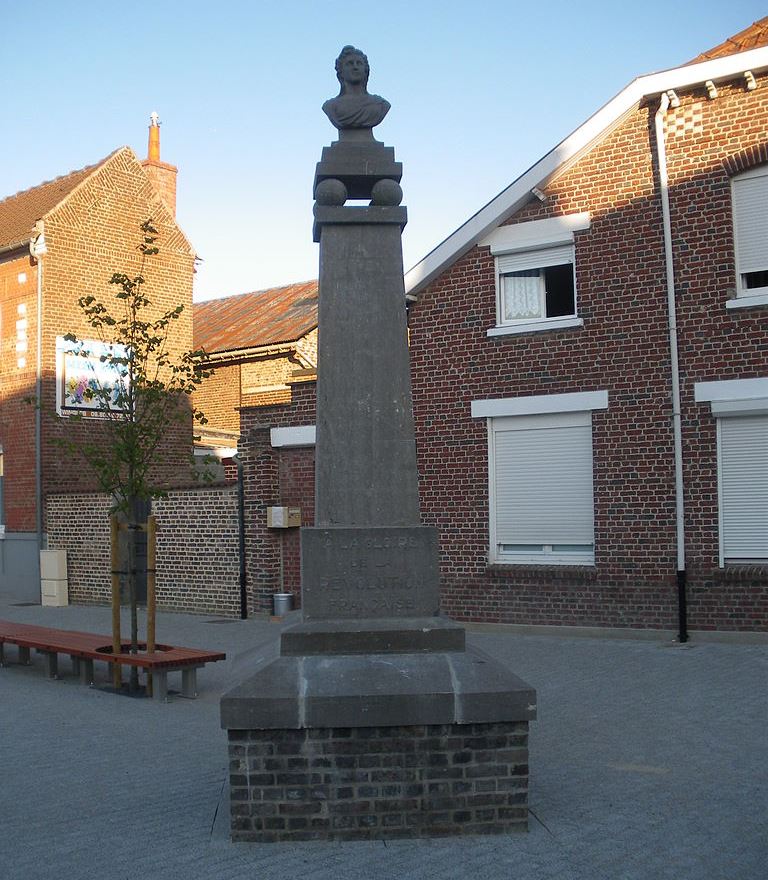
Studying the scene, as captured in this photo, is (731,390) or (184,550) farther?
(184,550)

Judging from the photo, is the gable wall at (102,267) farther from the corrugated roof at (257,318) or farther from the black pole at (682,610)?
the black pole at (682,610)

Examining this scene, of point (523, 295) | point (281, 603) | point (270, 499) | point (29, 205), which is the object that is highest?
point (29, 205)

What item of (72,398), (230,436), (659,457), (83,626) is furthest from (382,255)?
(230,436)

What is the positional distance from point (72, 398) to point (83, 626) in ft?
18.7

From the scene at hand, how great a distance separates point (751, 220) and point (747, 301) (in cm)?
102

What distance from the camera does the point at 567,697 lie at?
9602mm

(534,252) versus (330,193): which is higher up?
(534,252)

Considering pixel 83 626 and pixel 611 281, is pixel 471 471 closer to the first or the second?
pixel 611 281

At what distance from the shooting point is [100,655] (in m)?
10.6

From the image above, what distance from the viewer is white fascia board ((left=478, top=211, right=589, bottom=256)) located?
1402 cm

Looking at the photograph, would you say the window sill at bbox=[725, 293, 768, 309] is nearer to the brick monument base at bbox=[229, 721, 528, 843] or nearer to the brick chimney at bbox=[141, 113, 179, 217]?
the brick monument base at bbox=[229, 721, 528, 843]

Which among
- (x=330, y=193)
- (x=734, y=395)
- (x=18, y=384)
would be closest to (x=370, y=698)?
(x=330, y=193)

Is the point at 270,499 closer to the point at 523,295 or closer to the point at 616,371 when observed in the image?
the point at 523,295

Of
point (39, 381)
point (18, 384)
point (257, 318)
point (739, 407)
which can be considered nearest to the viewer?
point (739, 407)
